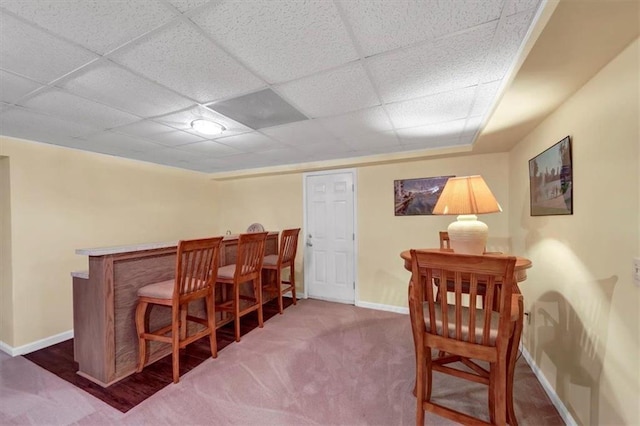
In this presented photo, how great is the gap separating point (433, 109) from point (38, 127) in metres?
3.41

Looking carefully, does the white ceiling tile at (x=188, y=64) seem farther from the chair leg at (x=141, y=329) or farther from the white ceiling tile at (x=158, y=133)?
the chair leg at (x=141, y=329)

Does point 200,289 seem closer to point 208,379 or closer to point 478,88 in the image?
point 208,379

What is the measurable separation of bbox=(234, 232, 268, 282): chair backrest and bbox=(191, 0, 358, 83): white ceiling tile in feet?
5.52

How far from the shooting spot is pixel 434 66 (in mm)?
1461

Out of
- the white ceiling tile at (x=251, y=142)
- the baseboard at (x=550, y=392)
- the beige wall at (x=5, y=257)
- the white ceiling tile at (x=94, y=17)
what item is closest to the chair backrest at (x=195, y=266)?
the white ceiling tile at (x=251, y=142)

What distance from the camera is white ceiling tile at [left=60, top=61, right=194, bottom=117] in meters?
1.49

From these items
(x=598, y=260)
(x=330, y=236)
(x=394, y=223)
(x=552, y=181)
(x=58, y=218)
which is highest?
(x=552, y=181)

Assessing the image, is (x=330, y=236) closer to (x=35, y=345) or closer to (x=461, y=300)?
(x=461, y=300)

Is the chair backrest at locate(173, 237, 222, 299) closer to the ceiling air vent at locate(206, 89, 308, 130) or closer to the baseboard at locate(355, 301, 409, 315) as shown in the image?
the ceiling air vent at locate(206, 89, 308, 130)

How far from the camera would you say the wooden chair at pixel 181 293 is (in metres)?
1.97

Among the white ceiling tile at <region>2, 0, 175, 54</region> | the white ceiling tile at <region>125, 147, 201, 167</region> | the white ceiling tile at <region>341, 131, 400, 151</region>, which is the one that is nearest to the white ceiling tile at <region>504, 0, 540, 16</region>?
the white ceiling tile at <region>2, 0, 175, 54</region>

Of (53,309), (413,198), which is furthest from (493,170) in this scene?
(53,309)

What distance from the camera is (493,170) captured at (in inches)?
122

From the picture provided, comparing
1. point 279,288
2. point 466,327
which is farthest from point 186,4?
Result: point 279,288
